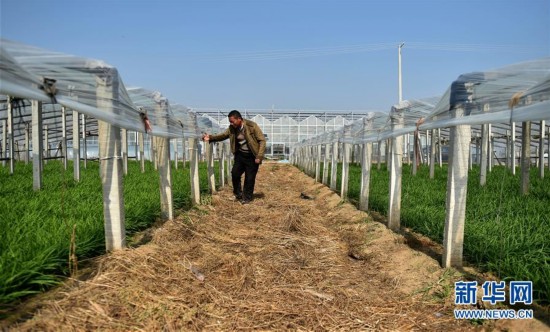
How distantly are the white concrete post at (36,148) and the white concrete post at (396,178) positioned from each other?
4823 mm

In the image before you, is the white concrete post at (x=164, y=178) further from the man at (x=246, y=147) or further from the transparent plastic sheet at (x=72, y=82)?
the man at (x=246, y=147)

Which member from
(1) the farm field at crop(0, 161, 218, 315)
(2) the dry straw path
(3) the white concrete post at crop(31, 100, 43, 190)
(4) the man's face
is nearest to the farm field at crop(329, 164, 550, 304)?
(2) the dry straw path

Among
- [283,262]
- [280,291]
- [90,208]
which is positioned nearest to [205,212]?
[90,208]

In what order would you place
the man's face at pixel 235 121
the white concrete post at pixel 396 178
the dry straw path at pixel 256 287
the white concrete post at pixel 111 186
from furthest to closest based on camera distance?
the man's face at pixel 235 121 < the white concrete post at pixel 396 178 < the white concrete post at pixel 111 186 < the dry straw path at pixel 256 287

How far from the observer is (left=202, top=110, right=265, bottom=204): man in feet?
23.3

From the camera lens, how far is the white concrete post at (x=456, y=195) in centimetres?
320

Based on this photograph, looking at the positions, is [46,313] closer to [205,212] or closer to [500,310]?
[500,310]

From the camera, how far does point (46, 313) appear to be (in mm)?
2041

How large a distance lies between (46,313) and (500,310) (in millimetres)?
2617

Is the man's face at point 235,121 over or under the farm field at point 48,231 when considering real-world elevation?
over

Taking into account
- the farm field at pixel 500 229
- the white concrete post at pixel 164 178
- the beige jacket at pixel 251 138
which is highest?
the beige jacket at pixel 251 138

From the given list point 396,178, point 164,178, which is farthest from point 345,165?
point 164,178

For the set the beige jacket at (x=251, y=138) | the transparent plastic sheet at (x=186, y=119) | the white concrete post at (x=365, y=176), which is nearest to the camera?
the white concrete post at (x=365, y=176)

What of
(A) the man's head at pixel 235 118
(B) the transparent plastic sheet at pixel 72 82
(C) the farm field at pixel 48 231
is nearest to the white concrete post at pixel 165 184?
(C) the farm field at pixel 48 231
